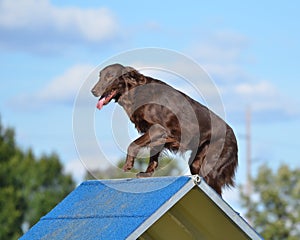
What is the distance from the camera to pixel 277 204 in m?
37.7

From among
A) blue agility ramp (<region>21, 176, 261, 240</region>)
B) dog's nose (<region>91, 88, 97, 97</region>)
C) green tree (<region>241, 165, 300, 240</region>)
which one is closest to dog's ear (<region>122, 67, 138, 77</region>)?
dog's nose (<region>91, 88, 97, 97</region>)

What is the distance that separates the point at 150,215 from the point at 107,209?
892 millimetres

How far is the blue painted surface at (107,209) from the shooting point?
9188 millimetres

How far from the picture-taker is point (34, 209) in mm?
59031

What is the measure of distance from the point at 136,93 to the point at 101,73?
0.39 m

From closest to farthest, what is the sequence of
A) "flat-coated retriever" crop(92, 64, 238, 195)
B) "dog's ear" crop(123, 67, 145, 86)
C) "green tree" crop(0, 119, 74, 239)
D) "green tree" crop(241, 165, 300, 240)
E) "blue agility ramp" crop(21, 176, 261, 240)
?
"blue agility ramp" crop(21, 176, 261, 240) < "flat-coated retriever" crop(92, 64, 238, 195) < "dog's ear" crop(123, 67, 145, 86) < "green tree" crop(241, 165, 300, 240) < "green tree" crop(0, 119, 74, 239)

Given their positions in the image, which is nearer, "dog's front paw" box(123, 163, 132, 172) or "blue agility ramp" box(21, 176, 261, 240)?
"blue agility ramp" box(21, 176, 261, 240)

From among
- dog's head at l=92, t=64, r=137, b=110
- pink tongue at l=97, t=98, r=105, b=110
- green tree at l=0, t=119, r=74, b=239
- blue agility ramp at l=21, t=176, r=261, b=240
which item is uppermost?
green tree at l=0, t=119, r=74, b=239

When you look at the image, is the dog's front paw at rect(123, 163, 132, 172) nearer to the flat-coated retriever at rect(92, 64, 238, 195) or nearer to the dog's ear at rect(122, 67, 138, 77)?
the flat-coated retriever at rect(92, 64, 238, 195)

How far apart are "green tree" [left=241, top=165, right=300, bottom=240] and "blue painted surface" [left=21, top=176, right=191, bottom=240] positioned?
26.6 m

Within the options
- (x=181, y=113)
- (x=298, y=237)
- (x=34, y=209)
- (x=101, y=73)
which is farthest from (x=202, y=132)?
(x=34, y=209)

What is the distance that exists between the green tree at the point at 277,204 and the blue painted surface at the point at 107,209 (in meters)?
26.6

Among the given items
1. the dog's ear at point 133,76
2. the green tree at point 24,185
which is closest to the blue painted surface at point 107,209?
the dog's ear at point 133,76

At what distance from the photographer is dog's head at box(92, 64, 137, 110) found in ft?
34.6
